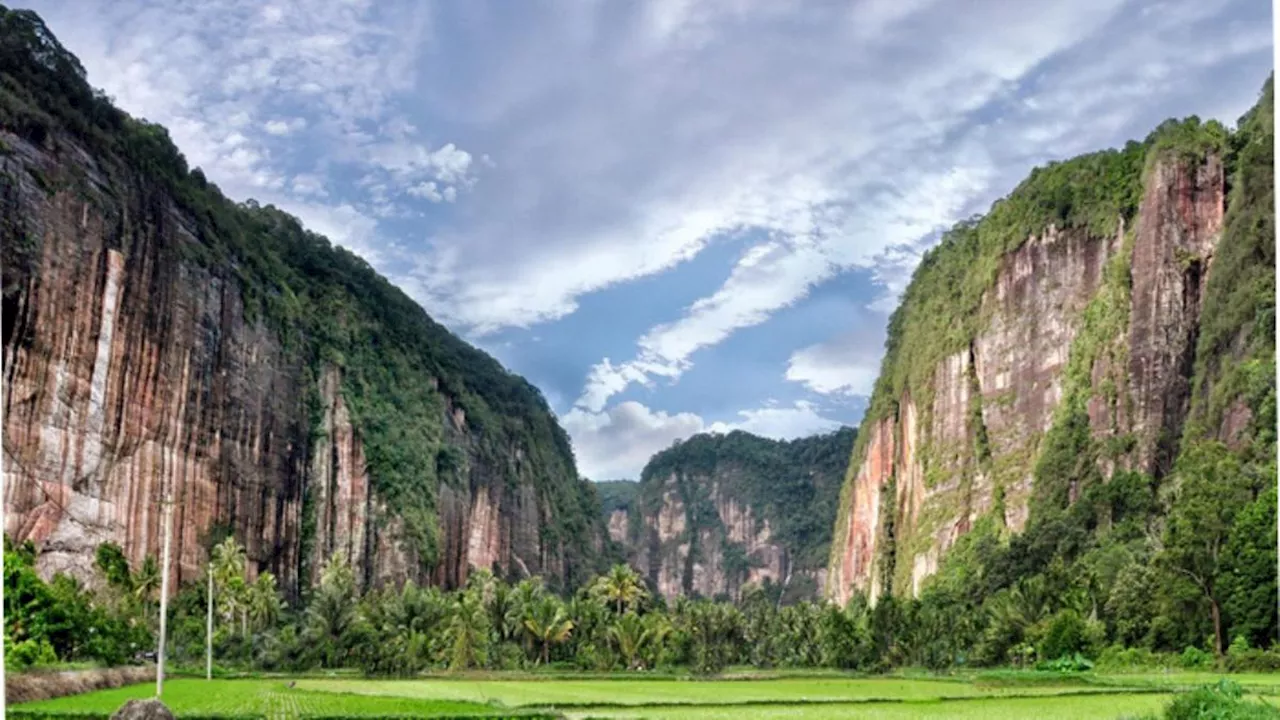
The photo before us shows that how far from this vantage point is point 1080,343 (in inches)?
3767

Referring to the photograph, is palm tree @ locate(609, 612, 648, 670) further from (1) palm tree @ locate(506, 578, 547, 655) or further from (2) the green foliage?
(2) the green foliage

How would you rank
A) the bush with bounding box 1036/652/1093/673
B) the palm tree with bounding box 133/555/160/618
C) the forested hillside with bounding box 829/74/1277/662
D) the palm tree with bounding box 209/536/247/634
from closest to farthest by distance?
the bush with bounding box 1036/652/1093/673 < the forested hillside with bounding box 829/74/1277/662 < the palm tree with bounding box 133/555/160/618 < the palm tree with bounding box 209/536/247/634

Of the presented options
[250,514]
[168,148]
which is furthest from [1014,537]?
[168,148]

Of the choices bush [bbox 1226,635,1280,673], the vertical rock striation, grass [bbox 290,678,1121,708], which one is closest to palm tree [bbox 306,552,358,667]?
grass [bbox 290,678,1121,708]

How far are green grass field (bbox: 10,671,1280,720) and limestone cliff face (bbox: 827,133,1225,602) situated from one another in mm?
43927

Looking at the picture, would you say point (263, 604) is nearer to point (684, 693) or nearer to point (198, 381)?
point (198, 381)

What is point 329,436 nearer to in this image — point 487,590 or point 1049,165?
point 487,590

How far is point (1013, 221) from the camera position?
369 ft

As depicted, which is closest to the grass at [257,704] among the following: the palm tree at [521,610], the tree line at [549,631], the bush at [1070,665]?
the tree line at [549,631]

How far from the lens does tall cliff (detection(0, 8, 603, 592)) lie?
205 ft

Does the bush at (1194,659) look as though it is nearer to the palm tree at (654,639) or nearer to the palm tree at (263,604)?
the palm tree at (654,639)

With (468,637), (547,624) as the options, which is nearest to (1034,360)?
(547,624)

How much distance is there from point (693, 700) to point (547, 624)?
139 feet

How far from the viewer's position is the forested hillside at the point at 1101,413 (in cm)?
5475
